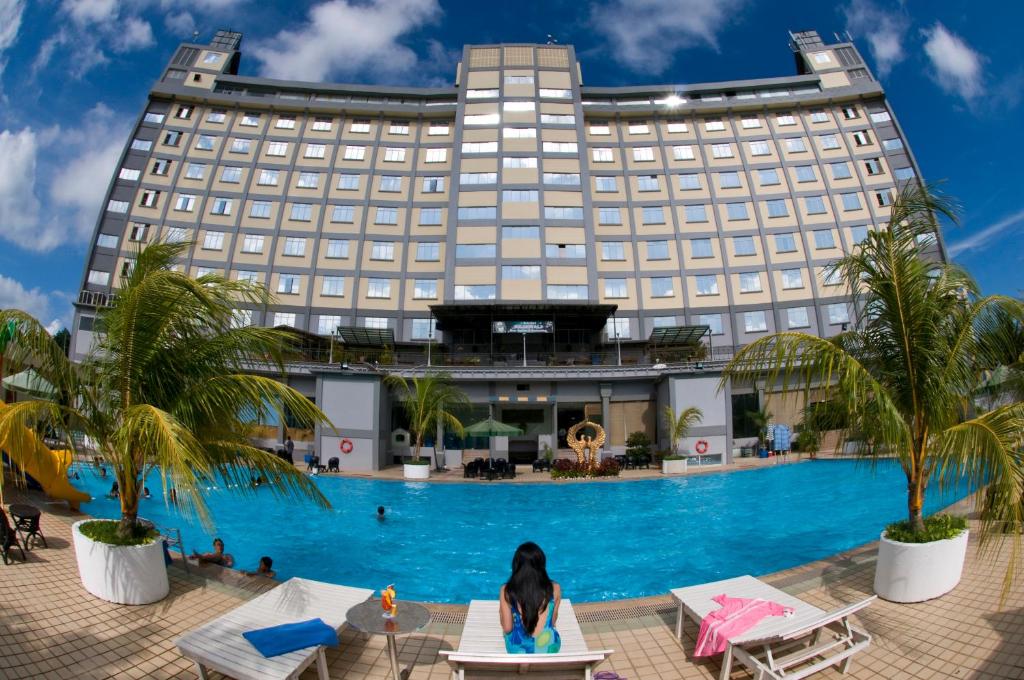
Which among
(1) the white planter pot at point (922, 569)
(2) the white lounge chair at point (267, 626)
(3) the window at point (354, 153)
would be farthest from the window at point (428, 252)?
(1) the white planter pot at point (922, 569)

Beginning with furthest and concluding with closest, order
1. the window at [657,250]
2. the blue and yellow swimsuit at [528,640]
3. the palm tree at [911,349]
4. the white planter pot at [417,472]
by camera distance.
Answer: the window at [657,250], the white planter pot at [417,472], the palm tree at [911,349], the blue and yellow swimsuit at [528,640]

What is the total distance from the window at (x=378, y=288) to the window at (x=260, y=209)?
10345mm

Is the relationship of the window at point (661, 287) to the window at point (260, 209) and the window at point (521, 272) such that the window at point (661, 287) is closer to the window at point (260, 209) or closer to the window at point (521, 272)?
the window at point (521, 272)

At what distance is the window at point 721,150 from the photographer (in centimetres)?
3951

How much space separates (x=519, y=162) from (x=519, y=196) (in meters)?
3.15

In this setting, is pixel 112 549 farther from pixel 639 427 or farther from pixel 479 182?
pixel 479 182

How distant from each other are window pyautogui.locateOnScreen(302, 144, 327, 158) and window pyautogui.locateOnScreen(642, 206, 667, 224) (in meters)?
27.2

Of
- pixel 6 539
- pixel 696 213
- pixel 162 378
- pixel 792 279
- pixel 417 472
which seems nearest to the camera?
pixel 162 378

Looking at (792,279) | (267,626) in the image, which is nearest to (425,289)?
(792,279)

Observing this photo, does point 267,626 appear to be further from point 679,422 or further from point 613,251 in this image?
point 613,251

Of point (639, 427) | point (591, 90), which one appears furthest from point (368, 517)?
point (591, 90)

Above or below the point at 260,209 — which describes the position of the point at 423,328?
below

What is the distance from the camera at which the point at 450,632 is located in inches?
241

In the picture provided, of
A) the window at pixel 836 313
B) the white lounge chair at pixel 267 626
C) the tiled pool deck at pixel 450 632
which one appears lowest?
the tiled pool deck at pixel 450 632
